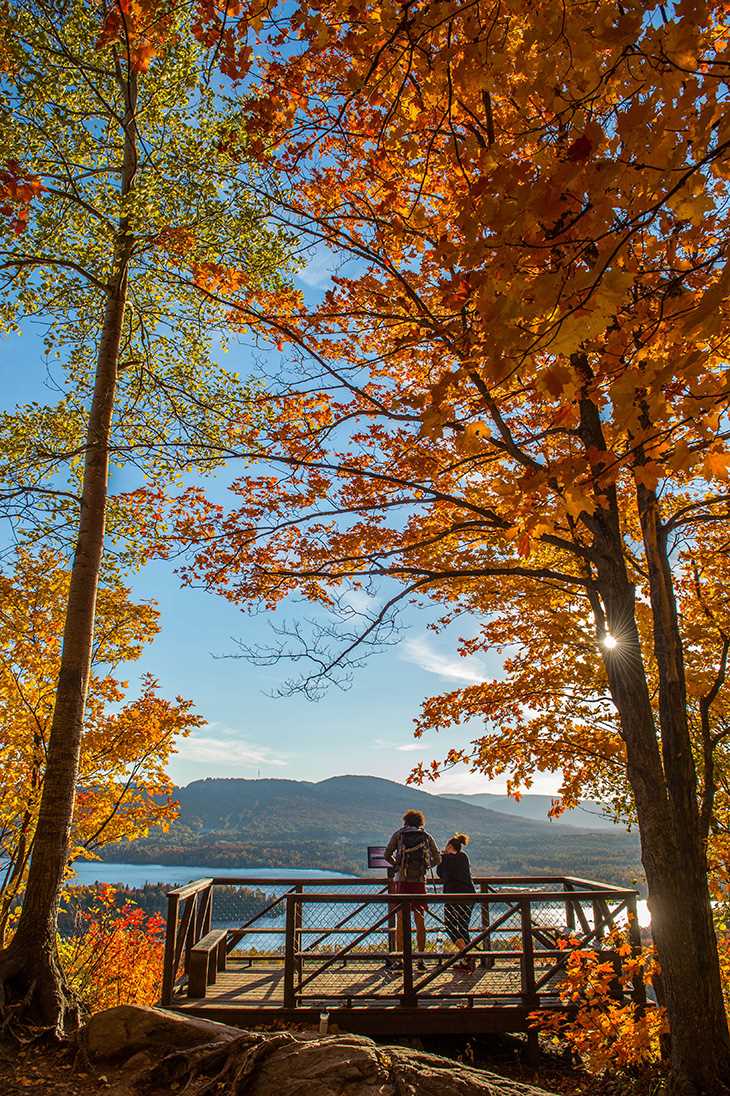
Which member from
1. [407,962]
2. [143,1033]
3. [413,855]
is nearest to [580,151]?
[143,1033]

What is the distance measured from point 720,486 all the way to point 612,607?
323cm

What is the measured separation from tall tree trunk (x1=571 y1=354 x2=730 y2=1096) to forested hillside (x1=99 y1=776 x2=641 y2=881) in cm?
5286

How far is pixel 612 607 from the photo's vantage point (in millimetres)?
5707

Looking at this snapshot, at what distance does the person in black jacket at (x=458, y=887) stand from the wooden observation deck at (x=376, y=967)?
0.14 m

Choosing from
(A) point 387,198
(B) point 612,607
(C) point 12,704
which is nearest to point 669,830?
(B) point 612,607

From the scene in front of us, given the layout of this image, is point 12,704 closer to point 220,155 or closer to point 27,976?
point 27,976

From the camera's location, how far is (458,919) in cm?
815


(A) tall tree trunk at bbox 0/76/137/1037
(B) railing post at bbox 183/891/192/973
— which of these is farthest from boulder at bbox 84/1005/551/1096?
(B) railing post at bbox 183/891/192/973

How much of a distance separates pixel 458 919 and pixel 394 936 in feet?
4.45

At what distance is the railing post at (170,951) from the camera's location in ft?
23.1

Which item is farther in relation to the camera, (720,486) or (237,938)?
(237,938)

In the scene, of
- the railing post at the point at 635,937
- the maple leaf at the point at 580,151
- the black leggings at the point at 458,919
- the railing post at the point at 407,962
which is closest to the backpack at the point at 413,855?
the black leggings at the point at 458,919

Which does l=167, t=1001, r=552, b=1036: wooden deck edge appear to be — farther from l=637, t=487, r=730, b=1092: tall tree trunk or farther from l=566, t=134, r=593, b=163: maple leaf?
l=566, t=134, r=593, b=163: maple leaf

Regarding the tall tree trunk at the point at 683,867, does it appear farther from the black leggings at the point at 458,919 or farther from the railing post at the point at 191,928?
the railing post at the point at 191,928
